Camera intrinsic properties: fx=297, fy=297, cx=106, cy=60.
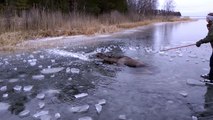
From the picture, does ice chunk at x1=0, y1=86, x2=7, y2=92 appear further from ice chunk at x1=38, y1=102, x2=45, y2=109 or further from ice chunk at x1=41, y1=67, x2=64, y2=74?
ice chunk at x1=41, y1=67, x2=64, y2=74

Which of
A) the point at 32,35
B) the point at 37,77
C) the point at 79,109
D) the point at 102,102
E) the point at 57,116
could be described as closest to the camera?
the point at 57,116

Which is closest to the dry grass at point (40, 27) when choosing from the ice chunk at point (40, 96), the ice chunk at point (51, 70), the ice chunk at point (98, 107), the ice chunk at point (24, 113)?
the ice chunk at point (51, 70)

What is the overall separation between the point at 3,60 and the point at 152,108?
6200mm

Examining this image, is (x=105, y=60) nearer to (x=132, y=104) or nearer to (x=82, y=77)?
(x=82, y=77)

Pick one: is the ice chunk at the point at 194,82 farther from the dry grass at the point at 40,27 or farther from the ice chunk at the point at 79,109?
the dry grass at the point at 40,27

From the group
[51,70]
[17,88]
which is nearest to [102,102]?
[17,88]

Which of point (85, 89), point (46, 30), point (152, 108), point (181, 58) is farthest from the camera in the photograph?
point (46, 30)

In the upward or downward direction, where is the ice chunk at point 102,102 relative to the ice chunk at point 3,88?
downward

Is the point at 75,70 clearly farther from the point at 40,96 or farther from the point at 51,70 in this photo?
the point at 40,96

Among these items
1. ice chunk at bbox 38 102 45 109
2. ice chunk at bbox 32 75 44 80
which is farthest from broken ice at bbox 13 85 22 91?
ice chunk at bbox 38 102 45 109

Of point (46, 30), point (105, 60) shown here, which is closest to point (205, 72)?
point (105, 60)

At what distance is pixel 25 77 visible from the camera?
725 cm

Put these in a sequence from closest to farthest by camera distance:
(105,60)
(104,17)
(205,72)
Answer: (205,72) → (105,60) → (104,17)

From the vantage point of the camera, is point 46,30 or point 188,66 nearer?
point 188,66
